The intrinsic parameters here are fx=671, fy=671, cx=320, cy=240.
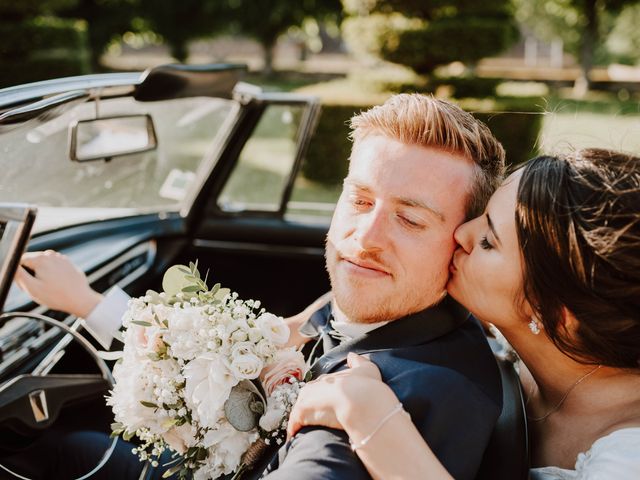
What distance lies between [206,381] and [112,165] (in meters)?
1.77

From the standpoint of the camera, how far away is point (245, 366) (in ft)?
5.88

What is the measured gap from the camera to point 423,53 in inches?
463

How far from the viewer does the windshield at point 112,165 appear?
8.13ft

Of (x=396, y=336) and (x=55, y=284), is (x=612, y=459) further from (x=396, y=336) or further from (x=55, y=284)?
(x=55, y=284)

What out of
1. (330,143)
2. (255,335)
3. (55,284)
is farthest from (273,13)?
(255,335)

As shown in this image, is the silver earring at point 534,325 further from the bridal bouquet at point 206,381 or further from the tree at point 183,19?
the tree at point 183,19

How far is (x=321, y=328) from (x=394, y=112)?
0.73m

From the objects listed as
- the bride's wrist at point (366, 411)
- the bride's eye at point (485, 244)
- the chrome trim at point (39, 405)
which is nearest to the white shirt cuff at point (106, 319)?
the chrome trim at point (39, 405)

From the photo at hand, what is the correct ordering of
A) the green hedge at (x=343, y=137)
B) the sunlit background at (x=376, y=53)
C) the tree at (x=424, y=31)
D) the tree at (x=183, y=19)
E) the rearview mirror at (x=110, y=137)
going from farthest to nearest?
the tree at (x=183, y=19), the tree at (x=424, y=31), the green hedge at (x=343, y=137), the sunlit background at (x=376, y=53), the rearview mirror at (x=110, y=137)

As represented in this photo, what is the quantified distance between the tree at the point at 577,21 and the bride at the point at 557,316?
815 inches

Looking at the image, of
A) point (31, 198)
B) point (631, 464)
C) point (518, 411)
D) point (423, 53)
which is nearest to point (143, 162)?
point (31, 198)

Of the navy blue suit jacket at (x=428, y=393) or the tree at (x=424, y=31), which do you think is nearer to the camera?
the navy blue suit jacket at (x=428, y=393)

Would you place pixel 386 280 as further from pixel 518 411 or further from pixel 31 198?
pixel 31 198

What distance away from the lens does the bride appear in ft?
5.15
